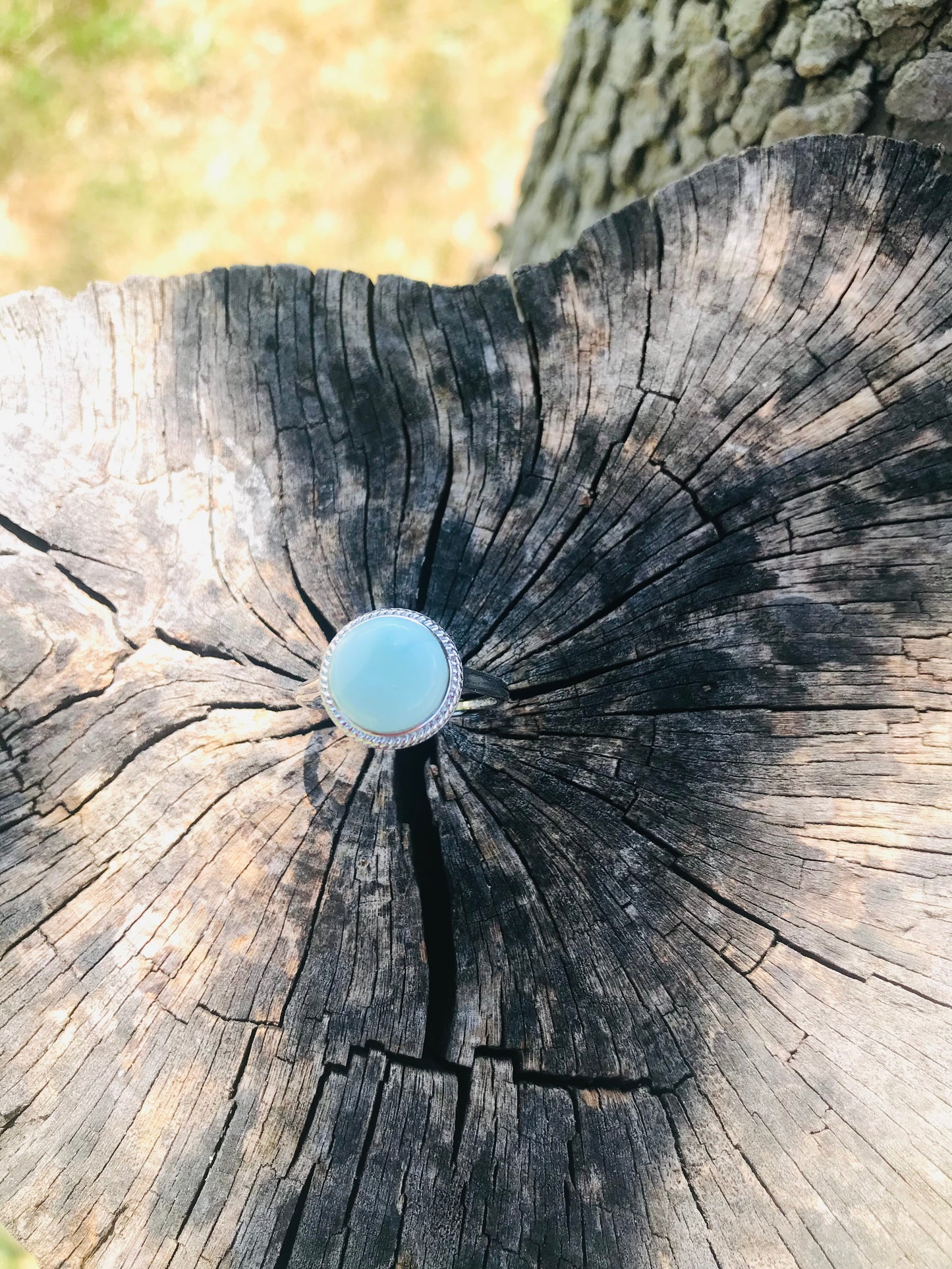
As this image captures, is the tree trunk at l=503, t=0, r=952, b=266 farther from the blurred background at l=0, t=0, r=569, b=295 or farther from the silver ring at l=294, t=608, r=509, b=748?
the blurred background at l=0, t=0, r=569, b=295

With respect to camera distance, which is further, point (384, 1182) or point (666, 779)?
point (666, 779)

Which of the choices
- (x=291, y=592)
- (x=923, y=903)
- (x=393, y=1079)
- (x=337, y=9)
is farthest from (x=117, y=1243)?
(x=337, y=9)

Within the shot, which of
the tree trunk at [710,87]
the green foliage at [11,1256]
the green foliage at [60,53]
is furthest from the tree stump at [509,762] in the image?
the green foliage at [60,53]

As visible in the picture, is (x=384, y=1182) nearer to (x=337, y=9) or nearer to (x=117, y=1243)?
(x=117, y=1243)

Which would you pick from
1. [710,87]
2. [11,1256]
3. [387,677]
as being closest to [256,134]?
[710,87]

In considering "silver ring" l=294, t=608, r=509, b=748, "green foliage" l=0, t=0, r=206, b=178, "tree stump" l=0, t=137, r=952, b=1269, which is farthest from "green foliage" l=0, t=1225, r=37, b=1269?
"green foliage" l=0, t=0, r=206, b=178
